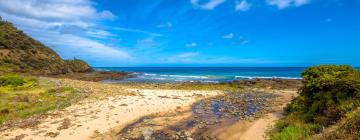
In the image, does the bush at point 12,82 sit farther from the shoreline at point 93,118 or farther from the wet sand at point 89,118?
the wet sand at point 89,118

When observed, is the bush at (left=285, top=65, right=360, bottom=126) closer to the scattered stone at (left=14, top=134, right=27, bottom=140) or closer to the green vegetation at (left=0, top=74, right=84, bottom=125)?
the scattered stone at (left=14, top=134, right=27, bottom=140)

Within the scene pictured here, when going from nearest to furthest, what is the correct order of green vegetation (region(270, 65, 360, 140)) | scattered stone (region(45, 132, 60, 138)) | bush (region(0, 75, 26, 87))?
1. green vegetation (region(270, 65, 360, 140))
2. scattered stone (region(45, 132, 60, 138))
3. bush (region(0, 75, 26, 87))

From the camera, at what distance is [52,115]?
40.2 feet

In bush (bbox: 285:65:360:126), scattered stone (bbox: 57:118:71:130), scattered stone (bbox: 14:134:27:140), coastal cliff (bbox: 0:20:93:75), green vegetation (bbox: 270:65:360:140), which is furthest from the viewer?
coastal cliff (bbox: 0:20:93:75)

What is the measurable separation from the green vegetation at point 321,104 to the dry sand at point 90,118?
644 centimetres

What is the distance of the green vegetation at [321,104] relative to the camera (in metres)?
8.04

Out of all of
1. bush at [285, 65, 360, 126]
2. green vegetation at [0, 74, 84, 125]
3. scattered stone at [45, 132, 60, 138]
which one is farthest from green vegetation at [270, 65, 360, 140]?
green vegetation at [0, 74, 84, 125]

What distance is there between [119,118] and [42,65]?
170 ft

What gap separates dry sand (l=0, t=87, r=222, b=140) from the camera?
967 cm

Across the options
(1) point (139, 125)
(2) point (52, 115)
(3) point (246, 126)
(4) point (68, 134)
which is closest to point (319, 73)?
(3) point (246, 126)

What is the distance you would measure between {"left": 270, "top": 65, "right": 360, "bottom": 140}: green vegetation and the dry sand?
254 inches

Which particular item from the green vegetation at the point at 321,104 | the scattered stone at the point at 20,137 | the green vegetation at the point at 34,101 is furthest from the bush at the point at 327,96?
the green vegetation at the point at 34,101

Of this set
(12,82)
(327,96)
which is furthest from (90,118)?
(12,82)

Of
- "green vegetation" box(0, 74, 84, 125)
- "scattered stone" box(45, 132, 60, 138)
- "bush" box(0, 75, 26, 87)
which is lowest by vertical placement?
"scattered stone" box(45, 132, 60, 138)
